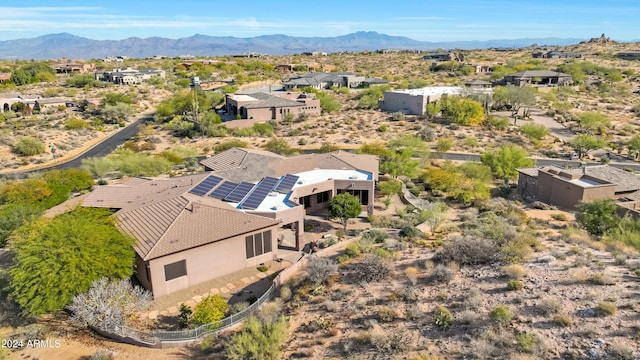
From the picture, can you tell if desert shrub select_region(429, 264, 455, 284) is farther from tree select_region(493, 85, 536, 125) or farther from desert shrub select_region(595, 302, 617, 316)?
tree select_region(493, 85, 536, 125)

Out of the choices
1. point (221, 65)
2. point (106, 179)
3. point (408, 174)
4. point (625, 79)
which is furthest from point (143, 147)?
point (625, 79)

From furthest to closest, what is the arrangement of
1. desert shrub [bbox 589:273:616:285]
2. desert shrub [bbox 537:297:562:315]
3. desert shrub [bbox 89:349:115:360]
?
desert shrub [bbox 589:273:616:285] → desert shrub [bbox 89:349:115:360] → desert shrub [bbox 537:297:562:315]

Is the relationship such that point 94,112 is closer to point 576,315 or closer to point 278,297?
point 278,297

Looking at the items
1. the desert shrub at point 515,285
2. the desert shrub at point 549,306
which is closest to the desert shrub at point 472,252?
the desert shrub at point 515,285

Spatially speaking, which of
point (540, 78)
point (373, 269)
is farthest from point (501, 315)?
point (540, 78)

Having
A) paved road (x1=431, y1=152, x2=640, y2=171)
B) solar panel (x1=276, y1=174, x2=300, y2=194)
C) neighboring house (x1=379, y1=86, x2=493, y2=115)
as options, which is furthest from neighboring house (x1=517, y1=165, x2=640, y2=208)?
neighboring house (x1=379, y1=86, x2=493, y2=115)

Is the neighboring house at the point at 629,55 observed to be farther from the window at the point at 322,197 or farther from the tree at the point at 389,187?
the window at the point at 322,197
